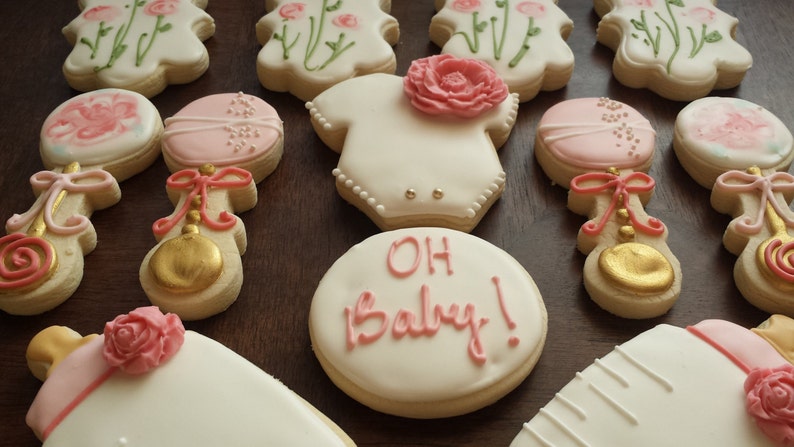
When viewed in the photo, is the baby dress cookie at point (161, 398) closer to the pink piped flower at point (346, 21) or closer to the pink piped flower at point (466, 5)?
the pink piped flower at point (346, 21)

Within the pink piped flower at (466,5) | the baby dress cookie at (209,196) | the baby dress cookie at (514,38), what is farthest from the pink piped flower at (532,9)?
the baby dress cookie at (209,196)

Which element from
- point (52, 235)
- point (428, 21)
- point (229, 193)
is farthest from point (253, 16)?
point (52, 235)

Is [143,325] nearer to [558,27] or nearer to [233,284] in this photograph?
[233,284]

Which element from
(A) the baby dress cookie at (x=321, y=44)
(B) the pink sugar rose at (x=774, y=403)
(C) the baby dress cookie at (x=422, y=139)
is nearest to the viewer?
(B) the pink sugar rose at (x=774, y=403)

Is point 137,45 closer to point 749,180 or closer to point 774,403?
point 749,180

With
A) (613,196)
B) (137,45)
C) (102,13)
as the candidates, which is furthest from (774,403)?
(102,13)

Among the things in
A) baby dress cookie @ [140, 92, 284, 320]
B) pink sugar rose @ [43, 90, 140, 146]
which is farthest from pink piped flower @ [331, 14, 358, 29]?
pink sugar rose @ [43, 90, 140, 146]
